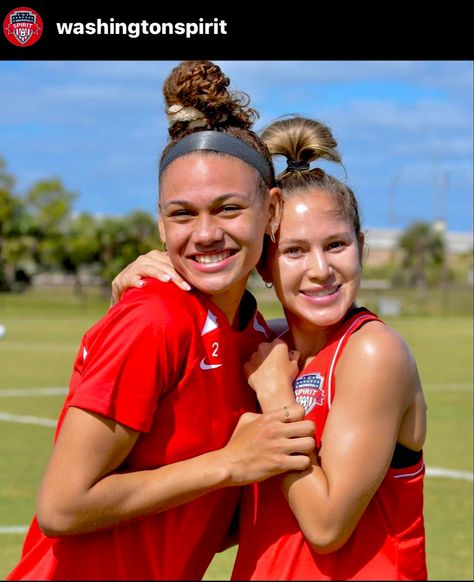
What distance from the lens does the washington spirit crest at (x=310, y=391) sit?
9.21ft

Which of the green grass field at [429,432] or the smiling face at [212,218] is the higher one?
the smiling face at [212,218]

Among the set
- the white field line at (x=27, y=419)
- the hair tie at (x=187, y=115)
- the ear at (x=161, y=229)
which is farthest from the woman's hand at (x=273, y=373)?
the white field line at (x=27, y=419)

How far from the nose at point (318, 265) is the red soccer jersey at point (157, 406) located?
11.1 inches

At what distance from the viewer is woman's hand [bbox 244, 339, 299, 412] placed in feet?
9.29

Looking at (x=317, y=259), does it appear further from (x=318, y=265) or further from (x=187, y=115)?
(x=187, y=115)

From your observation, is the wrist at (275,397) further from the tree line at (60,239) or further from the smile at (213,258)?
the tree line at (60,239)

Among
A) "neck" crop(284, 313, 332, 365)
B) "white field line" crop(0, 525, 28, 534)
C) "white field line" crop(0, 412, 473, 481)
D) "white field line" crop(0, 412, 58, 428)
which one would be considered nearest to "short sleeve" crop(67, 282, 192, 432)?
"neck" crop(284, 313, 332, 365)

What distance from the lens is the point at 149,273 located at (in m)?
2.93

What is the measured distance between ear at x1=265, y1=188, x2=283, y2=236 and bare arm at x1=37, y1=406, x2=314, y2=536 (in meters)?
0.54

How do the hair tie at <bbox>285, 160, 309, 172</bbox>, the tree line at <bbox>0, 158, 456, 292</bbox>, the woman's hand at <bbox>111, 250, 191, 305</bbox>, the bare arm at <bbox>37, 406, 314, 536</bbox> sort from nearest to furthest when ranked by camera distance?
1. the bare arm at <bbox>37, 406, 314, 536</bbox>
2. the woman's hand at <bbox>111, 250, 191, 305</bbox>
3. the hair tie at <bbox>285, 160, 309, 172</bbox>
4. the tree line at <bbox>0, 158, 456, 292</bbox>

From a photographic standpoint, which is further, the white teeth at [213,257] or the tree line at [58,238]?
the tree line at [58,238]
